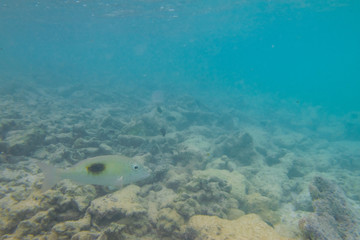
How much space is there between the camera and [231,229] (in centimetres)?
304

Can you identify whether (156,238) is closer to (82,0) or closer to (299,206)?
(299,206)

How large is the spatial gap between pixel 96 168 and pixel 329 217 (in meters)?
4.15

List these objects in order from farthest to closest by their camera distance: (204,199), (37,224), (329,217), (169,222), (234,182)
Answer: (234,182), (204,199), (329,217), (169,222), (37,224)

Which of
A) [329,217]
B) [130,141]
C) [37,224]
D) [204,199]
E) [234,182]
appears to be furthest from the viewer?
[130,141]

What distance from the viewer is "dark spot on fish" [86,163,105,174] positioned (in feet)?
9.30

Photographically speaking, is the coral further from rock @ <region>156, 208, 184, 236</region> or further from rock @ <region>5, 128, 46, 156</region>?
rock @ <region>5, 128, 46, 156</region>

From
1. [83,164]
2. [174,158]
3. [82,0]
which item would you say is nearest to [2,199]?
[83,164]

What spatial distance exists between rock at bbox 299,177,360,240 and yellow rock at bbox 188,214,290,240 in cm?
48

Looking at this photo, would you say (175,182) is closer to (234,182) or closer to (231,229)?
(234,182)

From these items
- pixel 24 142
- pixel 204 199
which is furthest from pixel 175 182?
pixel 24 142

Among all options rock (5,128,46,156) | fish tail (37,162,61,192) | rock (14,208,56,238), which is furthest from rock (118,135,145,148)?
fish tail (37,162,61,192)

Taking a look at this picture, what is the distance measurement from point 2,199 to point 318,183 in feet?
22.7

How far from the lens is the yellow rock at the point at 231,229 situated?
113 inches

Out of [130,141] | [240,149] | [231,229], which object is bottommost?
[240,149]
